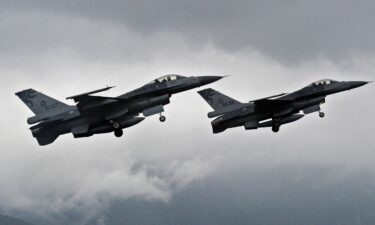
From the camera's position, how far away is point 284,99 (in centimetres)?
6969

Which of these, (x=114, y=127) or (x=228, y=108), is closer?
(x=114, y=127)

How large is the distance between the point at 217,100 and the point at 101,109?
12.8 m

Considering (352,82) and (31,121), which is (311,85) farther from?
(31,121)

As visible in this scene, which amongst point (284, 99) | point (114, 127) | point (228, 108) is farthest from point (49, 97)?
point (284, 99)

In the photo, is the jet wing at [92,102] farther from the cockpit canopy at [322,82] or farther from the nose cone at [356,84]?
the nose cone at [356,84]

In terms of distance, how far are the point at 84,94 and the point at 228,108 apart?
51.7 ft

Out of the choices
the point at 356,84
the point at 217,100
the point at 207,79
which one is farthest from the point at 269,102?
the point at 356,84

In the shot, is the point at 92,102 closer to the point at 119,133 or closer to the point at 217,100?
the point at 119,133

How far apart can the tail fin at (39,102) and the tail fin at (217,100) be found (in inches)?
579

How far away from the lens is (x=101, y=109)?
64.2 meters

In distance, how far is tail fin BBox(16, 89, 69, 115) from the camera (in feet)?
213

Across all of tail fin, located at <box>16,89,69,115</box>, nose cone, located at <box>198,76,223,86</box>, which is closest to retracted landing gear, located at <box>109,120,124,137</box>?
tail fin, located at <box>16,89,69,115</box>

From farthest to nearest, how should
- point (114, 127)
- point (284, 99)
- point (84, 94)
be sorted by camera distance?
1. point (284, 99)
2. point (114, 127)
3. point (84, 94)

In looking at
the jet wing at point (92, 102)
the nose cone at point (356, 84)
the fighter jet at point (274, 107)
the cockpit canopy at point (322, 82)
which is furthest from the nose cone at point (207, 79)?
the nose cone at point (356, 84)
